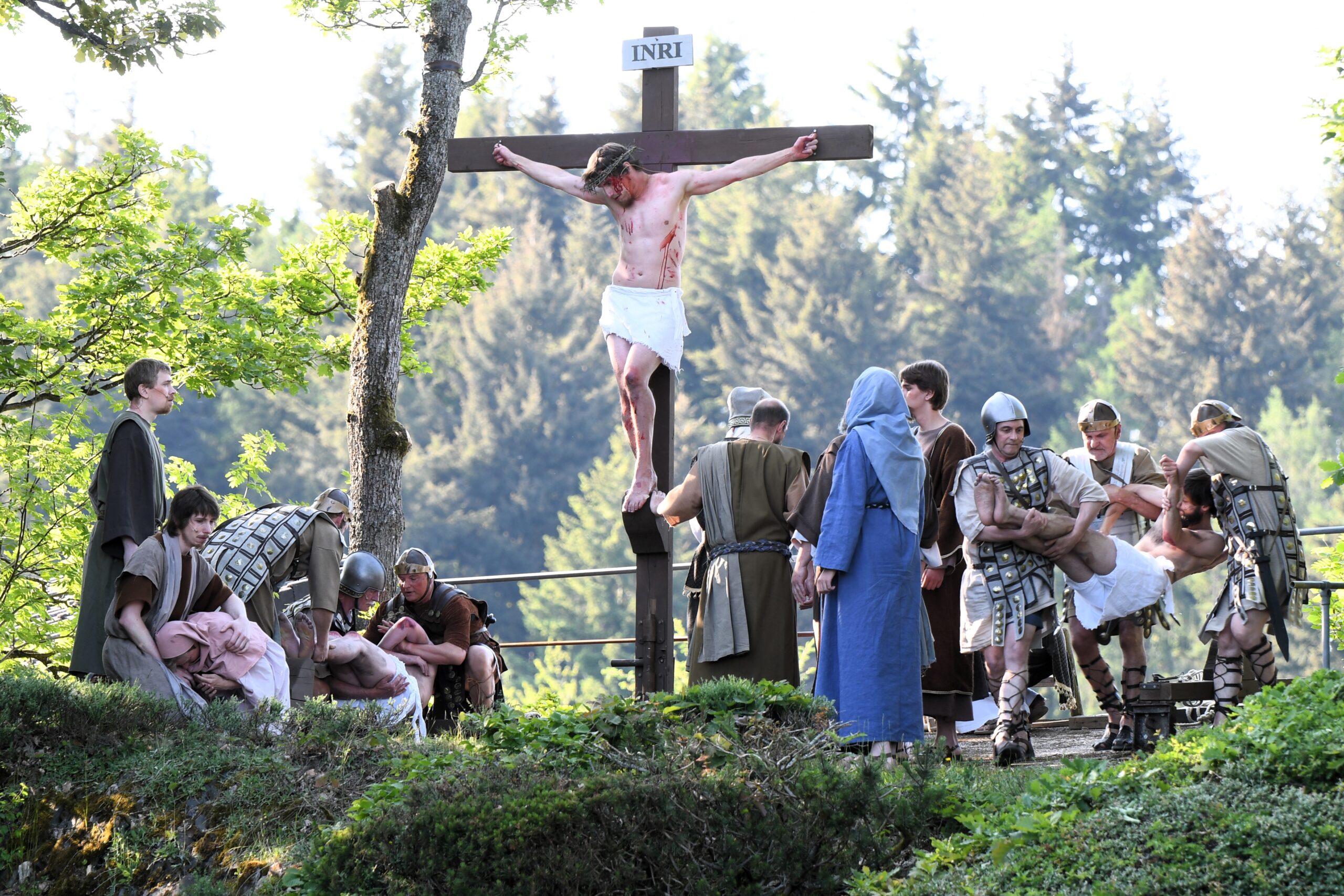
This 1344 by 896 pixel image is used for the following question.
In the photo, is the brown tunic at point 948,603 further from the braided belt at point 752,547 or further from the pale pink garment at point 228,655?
the pale pink garment at point 228,655

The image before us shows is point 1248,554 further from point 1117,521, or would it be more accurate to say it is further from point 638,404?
point 638,404

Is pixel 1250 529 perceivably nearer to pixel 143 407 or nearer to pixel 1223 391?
pixel 143 407

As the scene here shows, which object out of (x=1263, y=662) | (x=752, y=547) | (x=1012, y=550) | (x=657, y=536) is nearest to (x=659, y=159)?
(x=657, y=536)

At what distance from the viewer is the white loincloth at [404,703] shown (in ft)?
23.8

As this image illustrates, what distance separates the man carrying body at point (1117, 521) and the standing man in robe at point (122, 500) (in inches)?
161

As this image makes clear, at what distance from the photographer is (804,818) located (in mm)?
4613

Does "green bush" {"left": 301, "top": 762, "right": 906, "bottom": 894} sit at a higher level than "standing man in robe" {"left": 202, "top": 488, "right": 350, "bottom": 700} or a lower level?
lower

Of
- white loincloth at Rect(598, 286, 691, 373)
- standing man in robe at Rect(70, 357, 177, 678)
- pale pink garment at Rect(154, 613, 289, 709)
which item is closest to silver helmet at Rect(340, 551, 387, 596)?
pale pink garment at Rect(154, 613, 289, 709)

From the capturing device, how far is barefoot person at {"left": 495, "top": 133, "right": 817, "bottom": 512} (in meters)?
7.46

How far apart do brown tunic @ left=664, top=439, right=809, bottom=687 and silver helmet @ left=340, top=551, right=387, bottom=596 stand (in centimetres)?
207

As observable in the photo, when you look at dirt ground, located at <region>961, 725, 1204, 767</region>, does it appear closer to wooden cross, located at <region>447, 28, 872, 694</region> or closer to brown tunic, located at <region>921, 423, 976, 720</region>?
brown tunic, located at <region>921, 423, 976, 720</region>

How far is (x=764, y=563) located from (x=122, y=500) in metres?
2.80

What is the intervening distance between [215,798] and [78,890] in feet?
2.04

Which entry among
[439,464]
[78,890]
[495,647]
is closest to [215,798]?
[78,890]
